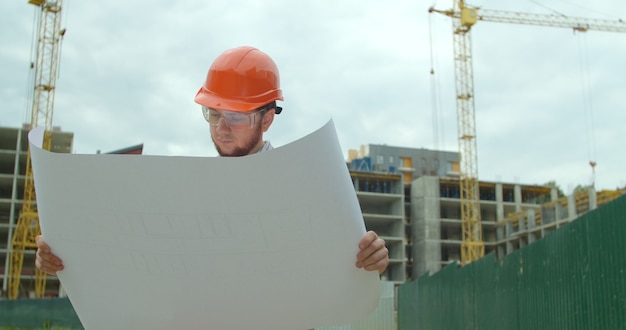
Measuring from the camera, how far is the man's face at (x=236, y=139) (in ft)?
5.77

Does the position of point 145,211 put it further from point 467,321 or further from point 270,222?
point 467,321

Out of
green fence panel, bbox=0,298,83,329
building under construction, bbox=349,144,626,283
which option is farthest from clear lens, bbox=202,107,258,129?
building under construction, bbox=349,144,626,283

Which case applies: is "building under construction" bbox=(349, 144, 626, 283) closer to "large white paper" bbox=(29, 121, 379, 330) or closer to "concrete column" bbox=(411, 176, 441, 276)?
"concrete column" bbox=(411, 176, 441, 276)

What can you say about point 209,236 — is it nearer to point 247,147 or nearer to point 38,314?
point 247,147

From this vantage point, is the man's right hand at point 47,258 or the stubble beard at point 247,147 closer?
the man's right hand at point 47,258

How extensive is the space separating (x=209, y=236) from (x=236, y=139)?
1.30 feet

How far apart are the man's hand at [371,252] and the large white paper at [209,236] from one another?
16 millimetres

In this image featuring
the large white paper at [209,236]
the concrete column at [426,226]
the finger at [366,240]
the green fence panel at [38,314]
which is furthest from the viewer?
the concrete column at [426,226]

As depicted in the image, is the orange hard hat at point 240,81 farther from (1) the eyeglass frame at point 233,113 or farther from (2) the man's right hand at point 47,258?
(2) the man's right hand at point 47,258

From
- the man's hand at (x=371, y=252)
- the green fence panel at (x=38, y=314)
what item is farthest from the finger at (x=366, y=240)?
the green fence panel at (x=38, y=314)

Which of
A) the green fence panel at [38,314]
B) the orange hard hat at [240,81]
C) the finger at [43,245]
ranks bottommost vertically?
the green fence panel at [38,314]

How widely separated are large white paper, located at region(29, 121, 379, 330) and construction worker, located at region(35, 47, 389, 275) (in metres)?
0.28

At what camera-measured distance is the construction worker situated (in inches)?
69.1

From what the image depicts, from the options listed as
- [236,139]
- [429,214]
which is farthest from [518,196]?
[236,139]
